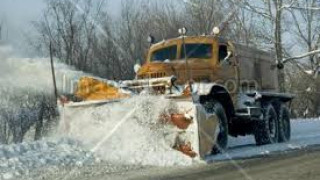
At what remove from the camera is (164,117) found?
39.2 ft

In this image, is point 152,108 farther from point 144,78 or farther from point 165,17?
point 165,17

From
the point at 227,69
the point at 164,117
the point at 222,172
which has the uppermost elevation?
the point at 227,69

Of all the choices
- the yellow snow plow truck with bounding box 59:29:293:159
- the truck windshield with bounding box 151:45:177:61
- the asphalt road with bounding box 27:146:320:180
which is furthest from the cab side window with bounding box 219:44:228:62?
the asphalt road with bounding box 27:146:320:180

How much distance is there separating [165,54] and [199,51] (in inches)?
34.7

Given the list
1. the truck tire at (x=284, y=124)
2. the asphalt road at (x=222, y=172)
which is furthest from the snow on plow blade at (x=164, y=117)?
the truck tire at (x=284, y=124)

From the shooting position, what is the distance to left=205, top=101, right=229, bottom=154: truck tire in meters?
12.7

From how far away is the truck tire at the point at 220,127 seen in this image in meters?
12.7

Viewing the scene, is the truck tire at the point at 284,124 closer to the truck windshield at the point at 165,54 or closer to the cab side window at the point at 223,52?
the cab side window at the point at 223,52

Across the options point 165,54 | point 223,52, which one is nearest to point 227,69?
point 223,52

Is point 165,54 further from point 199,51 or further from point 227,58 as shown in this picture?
point 227,58

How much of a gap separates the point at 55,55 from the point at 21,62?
15.2m

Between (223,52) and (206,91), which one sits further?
(223,52)

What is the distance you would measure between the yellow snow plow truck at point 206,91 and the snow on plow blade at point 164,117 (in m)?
0.02

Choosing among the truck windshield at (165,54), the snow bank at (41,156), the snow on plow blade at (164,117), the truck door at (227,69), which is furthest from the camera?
the truck windshield at (165,54)
